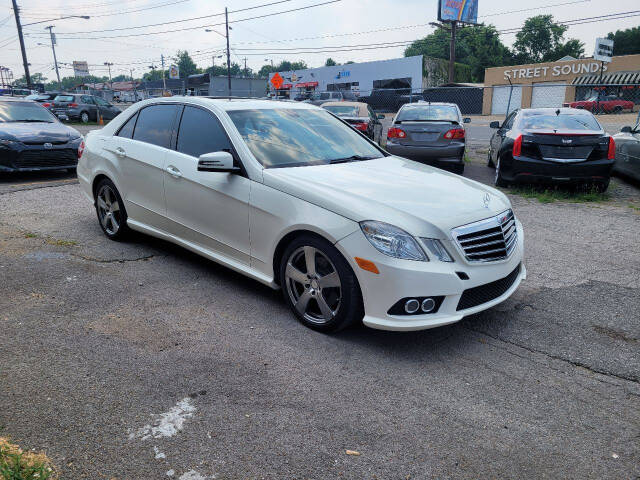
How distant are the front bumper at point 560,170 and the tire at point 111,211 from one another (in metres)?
6.44

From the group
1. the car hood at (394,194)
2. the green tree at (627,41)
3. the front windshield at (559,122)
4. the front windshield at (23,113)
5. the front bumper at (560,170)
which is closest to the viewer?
the car hood at (394,194)


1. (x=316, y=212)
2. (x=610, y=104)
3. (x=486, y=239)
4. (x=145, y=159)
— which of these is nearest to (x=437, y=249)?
(x=486, y=239)

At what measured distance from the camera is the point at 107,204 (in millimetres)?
5922

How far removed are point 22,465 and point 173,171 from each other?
294 cm

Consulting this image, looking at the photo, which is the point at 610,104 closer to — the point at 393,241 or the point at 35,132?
the point at 35,132

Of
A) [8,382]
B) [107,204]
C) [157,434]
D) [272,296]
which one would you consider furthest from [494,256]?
[107,204]

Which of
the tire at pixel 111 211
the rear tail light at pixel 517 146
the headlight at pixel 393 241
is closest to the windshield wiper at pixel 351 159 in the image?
the headlight at pixel 393 241

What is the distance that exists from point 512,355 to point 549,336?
1.55ft

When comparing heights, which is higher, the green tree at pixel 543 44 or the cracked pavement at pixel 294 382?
the green tree at pixel 543 44

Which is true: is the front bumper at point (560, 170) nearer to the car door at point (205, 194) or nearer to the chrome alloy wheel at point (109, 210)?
the car door at point (205, 194)

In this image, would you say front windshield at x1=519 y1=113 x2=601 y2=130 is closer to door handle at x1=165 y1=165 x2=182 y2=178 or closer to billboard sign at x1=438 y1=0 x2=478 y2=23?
door handle at x1=165 y1=165 x2=182 y2=178

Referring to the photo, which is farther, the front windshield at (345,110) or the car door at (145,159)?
the front windshield at (345,110)

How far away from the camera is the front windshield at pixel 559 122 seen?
8908mm

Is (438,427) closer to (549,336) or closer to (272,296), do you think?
(549,336)
